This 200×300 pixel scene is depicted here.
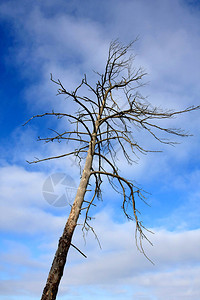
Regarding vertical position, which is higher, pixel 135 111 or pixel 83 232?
pixel 135 111

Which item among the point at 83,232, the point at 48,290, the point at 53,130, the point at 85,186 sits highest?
the point at 53,130

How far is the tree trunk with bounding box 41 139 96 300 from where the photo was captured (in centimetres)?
397

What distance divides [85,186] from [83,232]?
1.01 metres

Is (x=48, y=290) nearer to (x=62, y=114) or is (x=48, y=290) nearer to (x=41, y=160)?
(x=41, y=160)

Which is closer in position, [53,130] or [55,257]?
[55,257]

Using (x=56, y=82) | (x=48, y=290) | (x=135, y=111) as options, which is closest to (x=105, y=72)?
(x=135, y=111)

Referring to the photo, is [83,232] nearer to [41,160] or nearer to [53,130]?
[41,160]

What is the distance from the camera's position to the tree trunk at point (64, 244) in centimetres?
397

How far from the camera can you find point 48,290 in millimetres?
3953

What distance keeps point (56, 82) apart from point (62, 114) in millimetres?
903

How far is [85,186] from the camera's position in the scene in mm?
5031

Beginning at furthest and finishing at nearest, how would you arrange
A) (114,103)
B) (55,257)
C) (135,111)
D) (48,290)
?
(114,103)
(135,111)
(55,257)
(48,290)

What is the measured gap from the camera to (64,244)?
4312 mm

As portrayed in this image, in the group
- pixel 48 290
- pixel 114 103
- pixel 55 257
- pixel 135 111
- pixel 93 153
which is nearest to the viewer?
pixel 48 290
